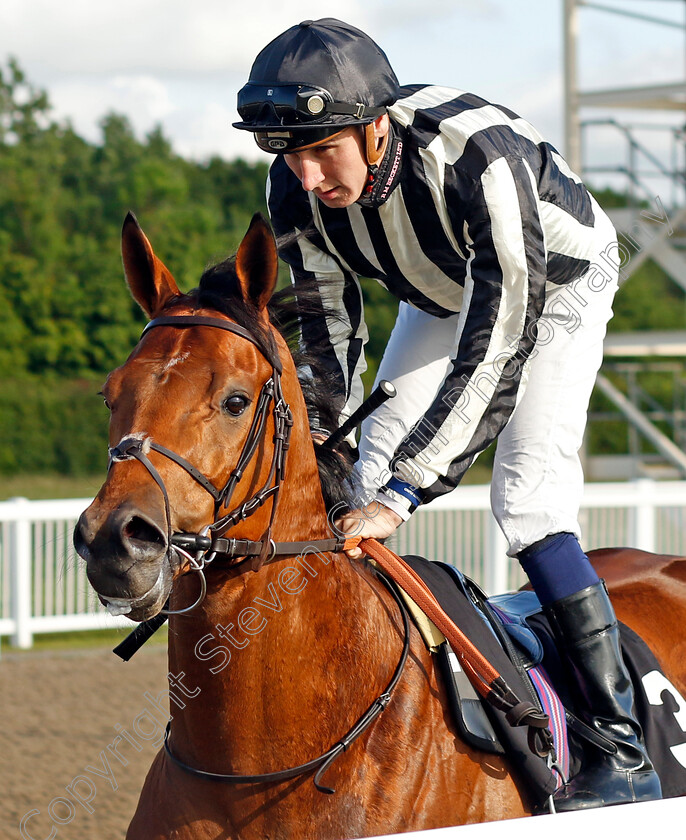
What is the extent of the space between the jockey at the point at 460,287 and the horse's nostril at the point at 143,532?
61cm

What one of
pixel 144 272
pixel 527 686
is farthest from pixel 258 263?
pixel 527 686

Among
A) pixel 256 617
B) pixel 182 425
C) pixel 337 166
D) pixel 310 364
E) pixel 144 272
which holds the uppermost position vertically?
pixel 337 166

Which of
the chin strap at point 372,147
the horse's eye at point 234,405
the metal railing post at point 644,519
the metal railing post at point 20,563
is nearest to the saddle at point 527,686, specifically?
the horse's eye at point 234,405

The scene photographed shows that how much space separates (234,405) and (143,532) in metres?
0.34

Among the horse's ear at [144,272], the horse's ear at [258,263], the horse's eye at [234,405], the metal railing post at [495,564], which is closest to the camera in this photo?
the horse's eye at [234,405]

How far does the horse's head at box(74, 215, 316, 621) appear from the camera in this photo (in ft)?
6.16

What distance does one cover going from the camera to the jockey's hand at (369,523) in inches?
93.7

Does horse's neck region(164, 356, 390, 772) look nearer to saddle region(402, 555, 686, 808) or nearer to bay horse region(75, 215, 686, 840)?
bay horse region(75, 215, 686, 840)

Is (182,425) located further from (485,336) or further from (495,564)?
(495,564)

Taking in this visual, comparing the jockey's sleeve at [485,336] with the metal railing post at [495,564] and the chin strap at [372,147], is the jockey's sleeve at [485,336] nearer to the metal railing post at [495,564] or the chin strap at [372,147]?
the chin strap at [372,147]

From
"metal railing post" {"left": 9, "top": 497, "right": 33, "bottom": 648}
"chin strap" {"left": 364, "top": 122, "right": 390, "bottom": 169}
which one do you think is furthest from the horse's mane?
"metal railing post" {"left": 9, "top": 497, "right": 33, "bottom": 648}

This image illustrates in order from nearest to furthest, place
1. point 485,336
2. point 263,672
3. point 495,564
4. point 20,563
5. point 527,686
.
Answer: point 263,672
point 485,336
point 527,686
point 20,563
point 495,564

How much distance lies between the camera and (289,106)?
233 centimetres

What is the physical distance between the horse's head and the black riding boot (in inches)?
37.1
